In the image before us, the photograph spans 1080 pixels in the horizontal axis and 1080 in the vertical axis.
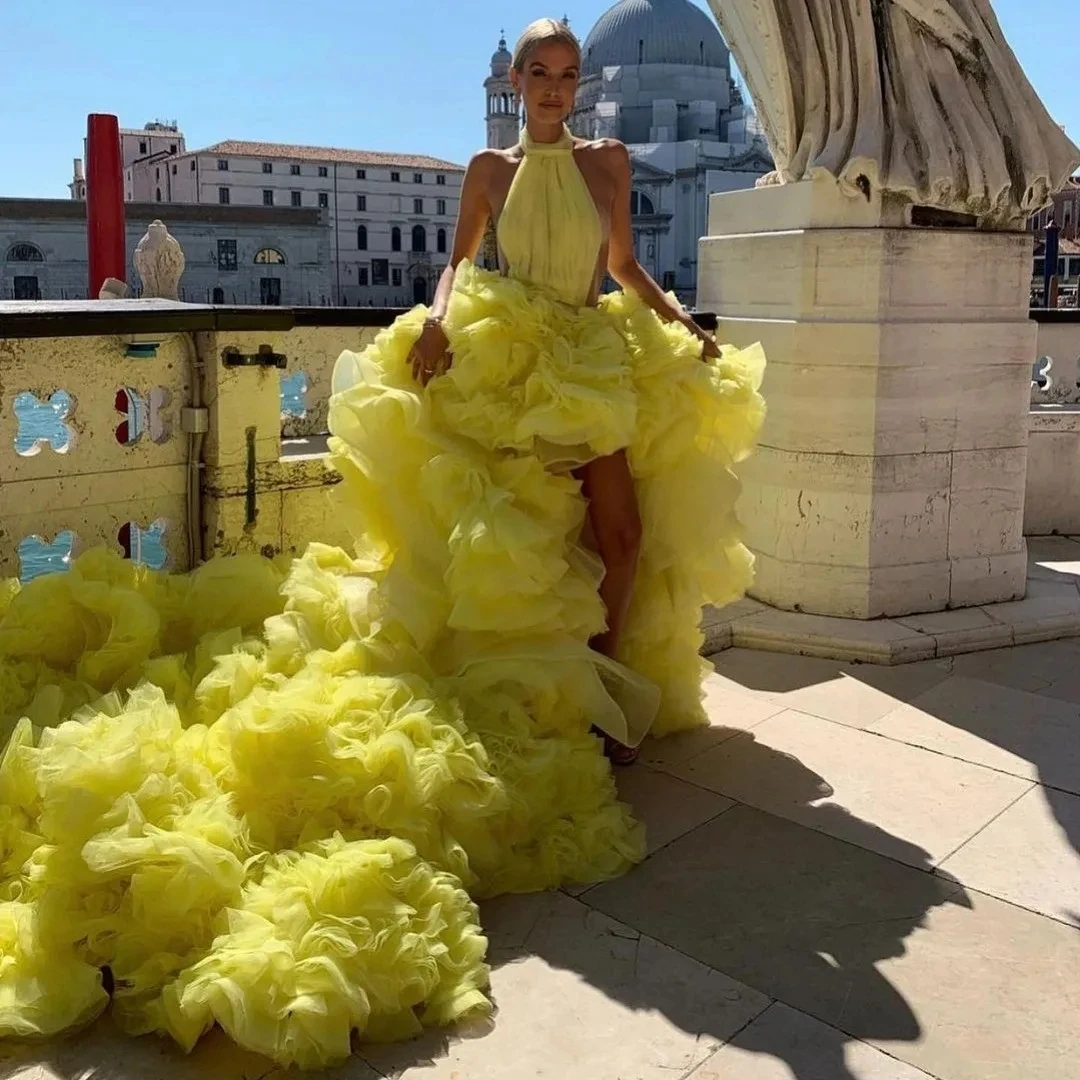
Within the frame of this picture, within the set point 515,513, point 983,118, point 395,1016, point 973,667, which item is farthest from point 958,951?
point 983,118

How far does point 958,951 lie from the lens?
256 centimetres

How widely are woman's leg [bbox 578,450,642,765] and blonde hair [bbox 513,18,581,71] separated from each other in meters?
1.19

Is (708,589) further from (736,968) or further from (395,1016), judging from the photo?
(395,1016)

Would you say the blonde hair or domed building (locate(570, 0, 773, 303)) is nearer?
the blonde hair

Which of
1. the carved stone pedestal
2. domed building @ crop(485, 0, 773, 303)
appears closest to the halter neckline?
the carved stone pedestal

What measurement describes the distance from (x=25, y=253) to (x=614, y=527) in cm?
6616

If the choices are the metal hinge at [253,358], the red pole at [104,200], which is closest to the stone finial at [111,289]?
the red pole at [104,200]

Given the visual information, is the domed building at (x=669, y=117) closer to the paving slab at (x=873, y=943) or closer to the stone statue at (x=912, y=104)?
the stone statue at (x=912, y=104)

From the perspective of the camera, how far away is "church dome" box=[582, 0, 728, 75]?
82.9 metres

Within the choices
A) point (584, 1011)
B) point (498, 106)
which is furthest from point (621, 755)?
point (498, 106)

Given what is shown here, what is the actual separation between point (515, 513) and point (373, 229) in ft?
269

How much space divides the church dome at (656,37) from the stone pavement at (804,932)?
288ft

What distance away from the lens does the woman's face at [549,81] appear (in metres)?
3.30

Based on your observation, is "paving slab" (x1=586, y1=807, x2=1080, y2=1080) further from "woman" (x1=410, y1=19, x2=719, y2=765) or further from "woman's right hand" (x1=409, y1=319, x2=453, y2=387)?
"woman's right hand" (x1=409, y1=319, x2=453, y2=387)
